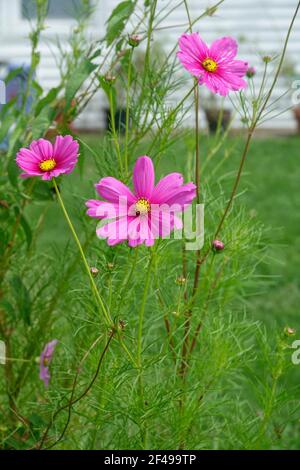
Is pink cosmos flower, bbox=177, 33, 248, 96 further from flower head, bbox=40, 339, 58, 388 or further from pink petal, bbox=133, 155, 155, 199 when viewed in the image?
flower head, bbox=40, 339, 58, 388

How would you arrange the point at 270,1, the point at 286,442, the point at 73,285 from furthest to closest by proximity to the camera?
the point at 270,1 < the point at 286,442 < the point at 73,285

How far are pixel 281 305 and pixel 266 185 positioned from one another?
6.23 feet

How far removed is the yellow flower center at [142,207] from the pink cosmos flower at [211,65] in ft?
0.44

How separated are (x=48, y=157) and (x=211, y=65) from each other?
0.19 metres

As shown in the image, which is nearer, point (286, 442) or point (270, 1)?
point (286, 442)

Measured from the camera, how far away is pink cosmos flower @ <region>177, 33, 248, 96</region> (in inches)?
34.0

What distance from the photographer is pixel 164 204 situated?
0.81m

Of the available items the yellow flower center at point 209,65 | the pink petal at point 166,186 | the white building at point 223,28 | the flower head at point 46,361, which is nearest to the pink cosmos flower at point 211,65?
the yellow flower center at point 209,65

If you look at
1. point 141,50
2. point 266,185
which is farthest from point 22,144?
point 141,50

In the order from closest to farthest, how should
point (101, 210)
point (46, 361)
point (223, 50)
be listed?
point (101, 210) < point (223, 50) < point (46, 361)

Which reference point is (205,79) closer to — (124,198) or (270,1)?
(124,198)

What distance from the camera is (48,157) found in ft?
2.82

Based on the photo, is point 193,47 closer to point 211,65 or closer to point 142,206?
point 211,65

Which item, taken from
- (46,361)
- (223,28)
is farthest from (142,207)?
(223,28)
